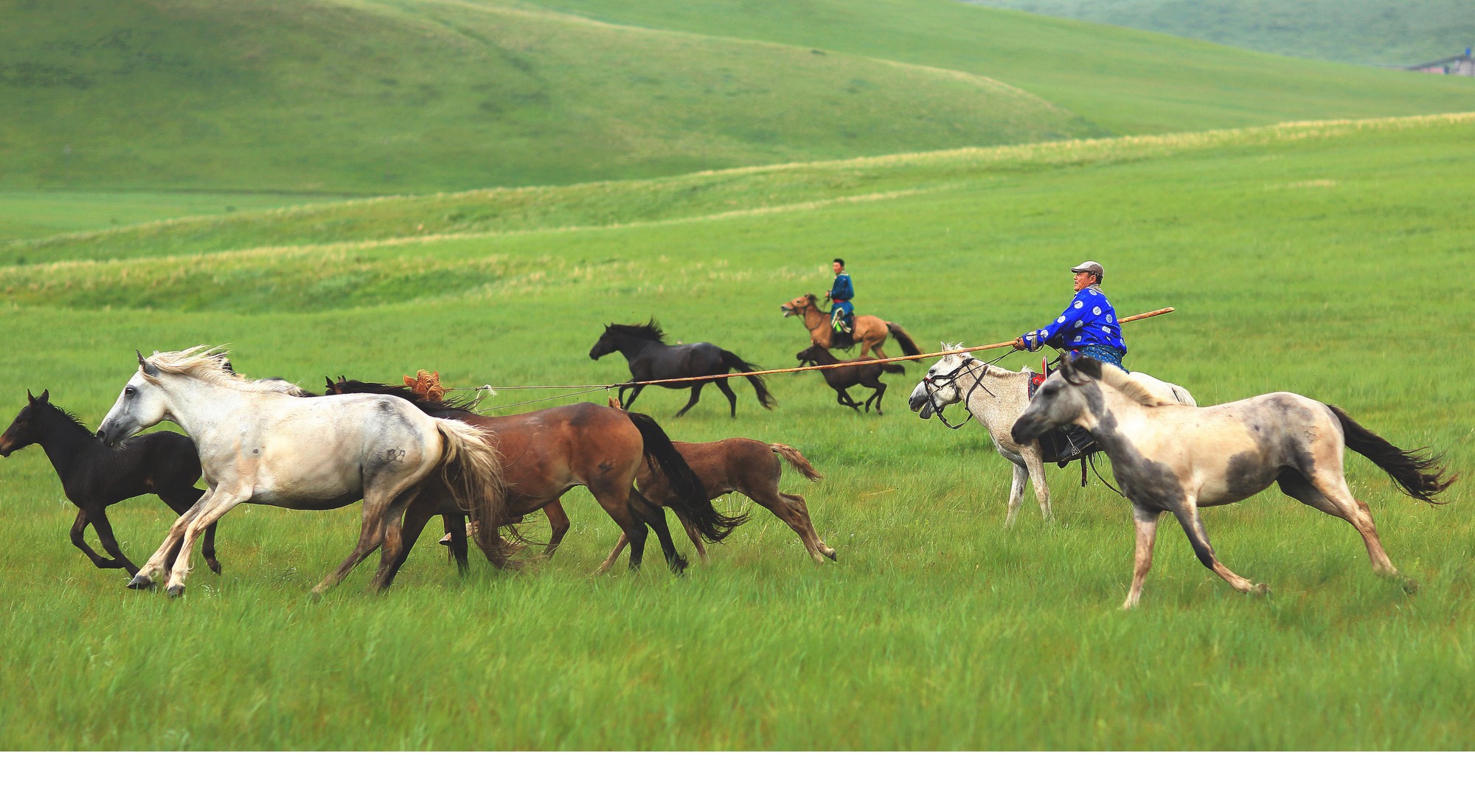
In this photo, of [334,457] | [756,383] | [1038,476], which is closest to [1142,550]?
[1038,476]

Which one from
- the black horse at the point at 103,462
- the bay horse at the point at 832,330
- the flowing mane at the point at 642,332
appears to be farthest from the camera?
the bay horse at the point at 832,330

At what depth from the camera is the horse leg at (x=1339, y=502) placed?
24.2 ft

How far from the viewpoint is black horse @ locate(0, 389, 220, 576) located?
928 centimetres

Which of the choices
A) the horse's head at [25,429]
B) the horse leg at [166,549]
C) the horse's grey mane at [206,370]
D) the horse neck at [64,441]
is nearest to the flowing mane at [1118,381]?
the horse's grey mane at [206,370]

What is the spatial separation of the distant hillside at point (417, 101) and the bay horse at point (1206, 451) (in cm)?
9142

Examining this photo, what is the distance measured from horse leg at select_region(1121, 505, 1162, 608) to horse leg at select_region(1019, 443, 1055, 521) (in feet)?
8.15

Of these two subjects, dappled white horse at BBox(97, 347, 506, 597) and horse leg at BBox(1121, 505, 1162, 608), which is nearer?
horse leg at BBox(1121, 505, 1162, 608)

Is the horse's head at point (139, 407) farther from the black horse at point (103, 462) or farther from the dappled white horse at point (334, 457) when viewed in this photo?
the black horse at point (103, 462)

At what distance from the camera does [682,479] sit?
909 cm

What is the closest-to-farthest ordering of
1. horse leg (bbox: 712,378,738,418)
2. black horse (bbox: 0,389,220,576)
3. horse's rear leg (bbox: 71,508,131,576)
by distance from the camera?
horse's rear leg (bbox: 71,508,131,576), black horse (bbox: 0,389,220,576), horse leg (bbox: 712,378,738,418)

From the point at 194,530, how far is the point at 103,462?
2238 mm

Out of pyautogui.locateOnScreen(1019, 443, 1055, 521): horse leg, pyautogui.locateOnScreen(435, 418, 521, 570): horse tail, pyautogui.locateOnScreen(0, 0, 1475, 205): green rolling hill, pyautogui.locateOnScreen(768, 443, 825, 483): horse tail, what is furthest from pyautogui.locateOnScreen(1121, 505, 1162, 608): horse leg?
pyautogui.locateOnScreen(0, 0, 1475, 205): green rolling hill

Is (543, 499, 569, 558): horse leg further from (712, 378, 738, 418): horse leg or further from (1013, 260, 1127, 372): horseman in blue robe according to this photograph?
(712, 378, 738, 418): horse leg

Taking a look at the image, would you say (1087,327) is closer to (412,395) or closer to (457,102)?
(412,395)
